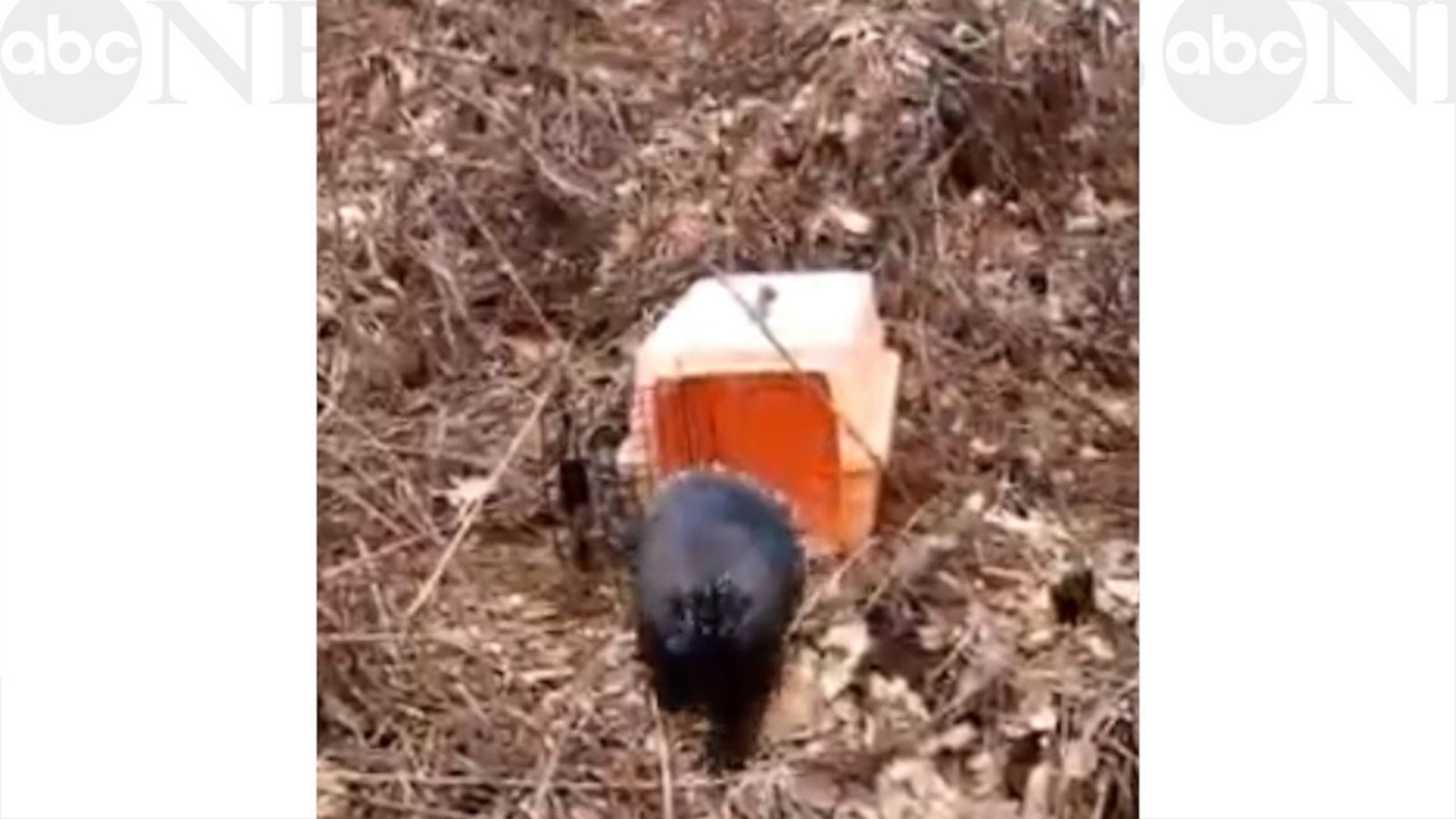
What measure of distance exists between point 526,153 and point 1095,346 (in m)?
0.57

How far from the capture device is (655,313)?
1717mm

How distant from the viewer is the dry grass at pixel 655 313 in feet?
5.50
